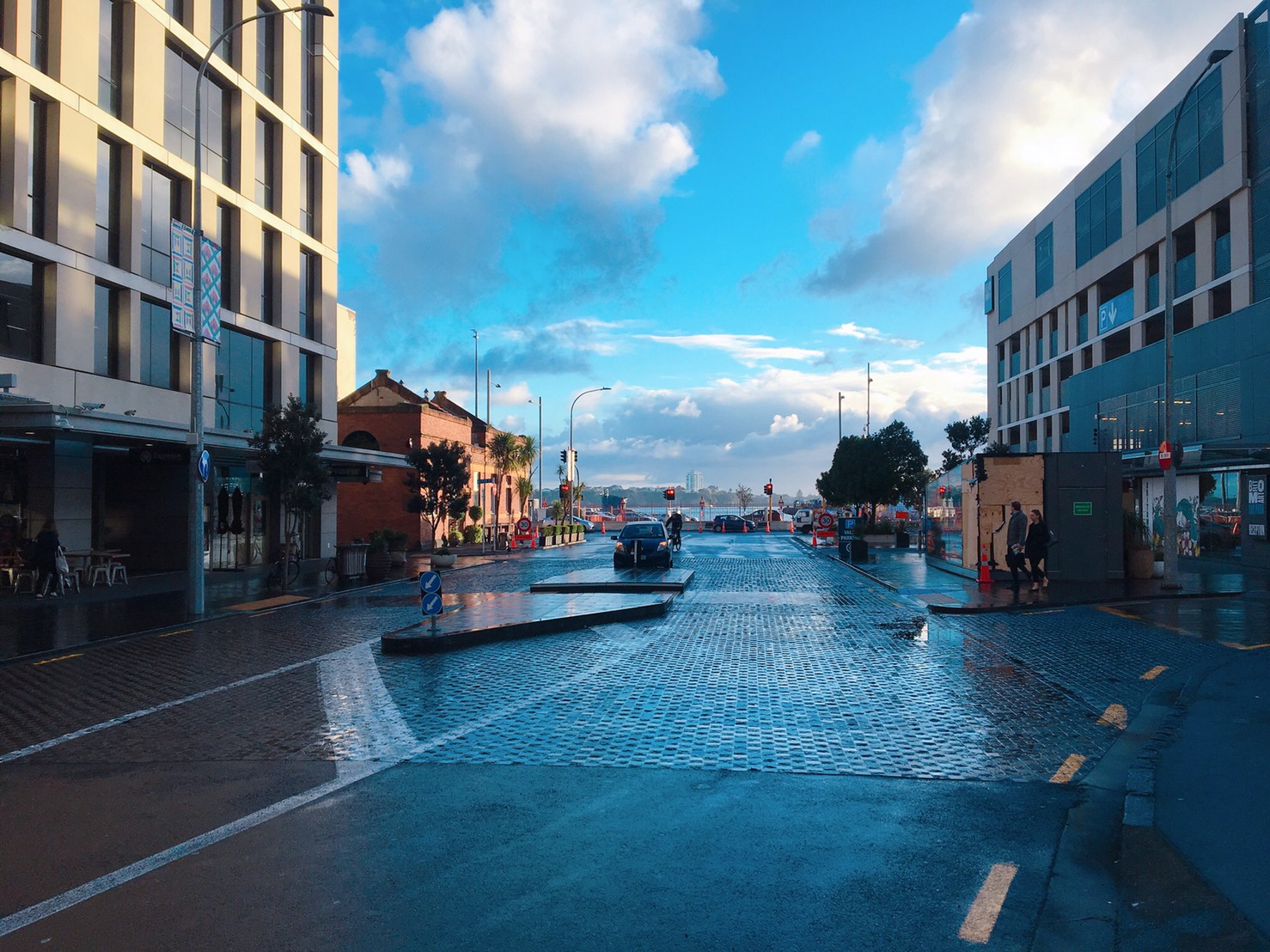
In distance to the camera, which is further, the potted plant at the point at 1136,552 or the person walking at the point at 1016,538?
the potted plant at the point at 1136,552

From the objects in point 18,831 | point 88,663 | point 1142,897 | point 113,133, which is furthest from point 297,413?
point 1142,897

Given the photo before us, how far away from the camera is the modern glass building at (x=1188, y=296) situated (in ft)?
89.5

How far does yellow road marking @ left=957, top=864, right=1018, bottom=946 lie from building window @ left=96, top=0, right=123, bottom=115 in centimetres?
2477

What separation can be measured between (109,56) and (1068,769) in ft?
83.8

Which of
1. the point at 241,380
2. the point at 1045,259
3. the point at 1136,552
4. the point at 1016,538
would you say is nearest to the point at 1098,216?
→ the point at 1045,259

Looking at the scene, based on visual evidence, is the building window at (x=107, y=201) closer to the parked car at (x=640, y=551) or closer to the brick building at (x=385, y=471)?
the parked car at (x=640, y=551)

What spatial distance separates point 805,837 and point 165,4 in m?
27.3

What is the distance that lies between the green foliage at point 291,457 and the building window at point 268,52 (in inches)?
540

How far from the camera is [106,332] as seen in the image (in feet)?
74.8

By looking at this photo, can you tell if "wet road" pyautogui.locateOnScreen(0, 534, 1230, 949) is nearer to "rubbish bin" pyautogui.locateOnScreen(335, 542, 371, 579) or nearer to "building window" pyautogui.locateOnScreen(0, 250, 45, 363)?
"building window" pyautogui.locateOnScreen(0, 250, 45, 363)

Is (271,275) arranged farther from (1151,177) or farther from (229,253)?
(1151,177)

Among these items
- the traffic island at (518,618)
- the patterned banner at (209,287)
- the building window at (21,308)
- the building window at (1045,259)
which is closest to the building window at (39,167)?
the building window at (21,308)

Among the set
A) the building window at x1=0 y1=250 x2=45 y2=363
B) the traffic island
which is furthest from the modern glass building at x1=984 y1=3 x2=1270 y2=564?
the building window at x1=0 y1=250 x2=45 y2=363

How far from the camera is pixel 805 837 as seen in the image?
5473 mm
